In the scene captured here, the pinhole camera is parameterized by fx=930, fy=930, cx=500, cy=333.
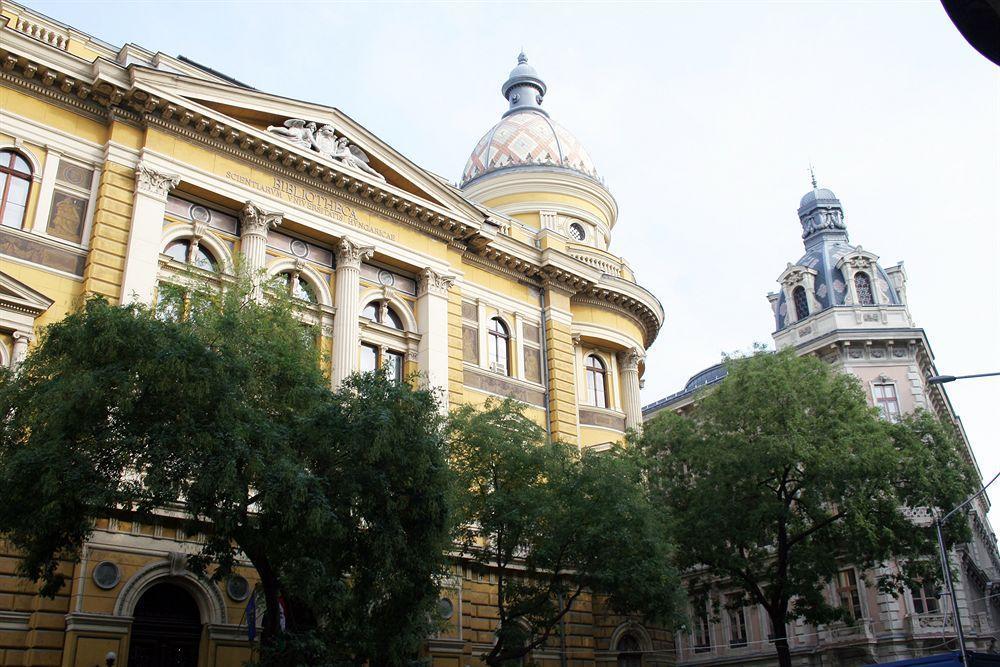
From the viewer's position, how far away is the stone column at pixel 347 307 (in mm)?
25234

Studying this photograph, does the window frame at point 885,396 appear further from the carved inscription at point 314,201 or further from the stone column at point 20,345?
the stone column at point 20,345

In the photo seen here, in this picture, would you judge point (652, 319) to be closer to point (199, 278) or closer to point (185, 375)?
point (199, 278)

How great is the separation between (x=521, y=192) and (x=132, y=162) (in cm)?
2155

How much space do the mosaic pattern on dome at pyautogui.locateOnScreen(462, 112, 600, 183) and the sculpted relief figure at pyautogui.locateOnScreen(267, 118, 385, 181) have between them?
16297 millimetres

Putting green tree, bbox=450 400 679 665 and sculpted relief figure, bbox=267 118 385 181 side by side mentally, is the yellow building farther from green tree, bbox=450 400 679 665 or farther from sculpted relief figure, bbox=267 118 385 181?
green tree, bbox=450 400 679 665

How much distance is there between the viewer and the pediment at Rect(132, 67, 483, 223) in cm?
2392

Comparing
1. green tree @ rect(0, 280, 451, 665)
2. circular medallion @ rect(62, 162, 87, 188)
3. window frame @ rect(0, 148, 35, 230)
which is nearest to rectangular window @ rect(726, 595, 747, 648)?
green tree @ rect(0, 280, 451, 665)

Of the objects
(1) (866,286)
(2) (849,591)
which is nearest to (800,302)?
(1) (866,286)

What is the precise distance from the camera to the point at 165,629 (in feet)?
66.5

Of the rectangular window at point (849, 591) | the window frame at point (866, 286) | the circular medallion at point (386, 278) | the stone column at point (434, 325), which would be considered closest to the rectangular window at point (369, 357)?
the stone column at point (434, 325)

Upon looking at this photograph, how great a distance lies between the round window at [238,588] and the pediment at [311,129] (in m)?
11.6

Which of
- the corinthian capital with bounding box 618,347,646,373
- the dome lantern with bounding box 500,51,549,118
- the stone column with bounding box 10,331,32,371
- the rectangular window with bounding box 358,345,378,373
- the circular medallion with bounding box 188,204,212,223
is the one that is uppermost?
the dome lantern with bounding box 500,51,549,118

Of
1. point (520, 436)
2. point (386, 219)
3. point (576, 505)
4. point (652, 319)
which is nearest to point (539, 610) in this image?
point (576, 505)

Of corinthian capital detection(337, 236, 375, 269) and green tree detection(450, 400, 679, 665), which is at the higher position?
corinthian capital detection(337, 236, 375, 269)
